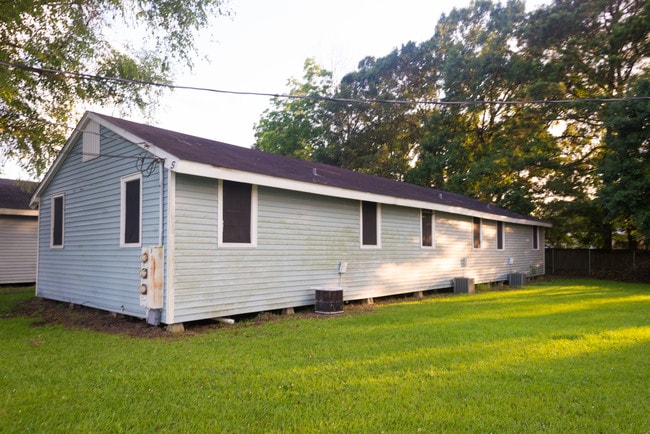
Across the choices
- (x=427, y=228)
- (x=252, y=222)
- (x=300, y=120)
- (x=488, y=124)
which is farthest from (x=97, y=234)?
(x=300, y=120)

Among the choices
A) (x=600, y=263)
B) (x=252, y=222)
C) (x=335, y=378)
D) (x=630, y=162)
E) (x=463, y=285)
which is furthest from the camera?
(x=600, y=263)

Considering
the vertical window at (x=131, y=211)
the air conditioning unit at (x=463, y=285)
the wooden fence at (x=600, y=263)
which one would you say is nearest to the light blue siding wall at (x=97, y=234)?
the vertical window at (x=131, y=211)

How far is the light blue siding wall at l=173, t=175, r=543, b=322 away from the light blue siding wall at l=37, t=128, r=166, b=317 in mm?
796

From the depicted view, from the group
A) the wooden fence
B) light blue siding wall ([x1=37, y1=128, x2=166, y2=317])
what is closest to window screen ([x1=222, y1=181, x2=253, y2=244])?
light blue siding wall ([x1=37, y1=128, x2=166, y2=317])

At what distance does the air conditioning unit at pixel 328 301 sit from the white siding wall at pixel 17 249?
38.0ft

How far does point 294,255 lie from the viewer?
9.43m

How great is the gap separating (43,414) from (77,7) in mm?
10551

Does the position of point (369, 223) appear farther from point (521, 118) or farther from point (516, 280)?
point (521, 118)

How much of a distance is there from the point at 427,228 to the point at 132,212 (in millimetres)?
8762

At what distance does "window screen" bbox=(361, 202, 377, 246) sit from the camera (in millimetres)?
11344

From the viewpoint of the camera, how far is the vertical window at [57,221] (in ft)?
35.6

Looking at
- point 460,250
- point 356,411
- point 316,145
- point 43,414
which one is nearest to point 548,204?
point 460,250

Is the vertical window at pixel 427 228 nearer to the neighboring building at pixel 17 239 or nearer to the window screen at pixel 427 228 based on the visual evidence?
the window screen at pixel 427 228

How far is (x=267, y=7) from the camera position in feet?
41.6
